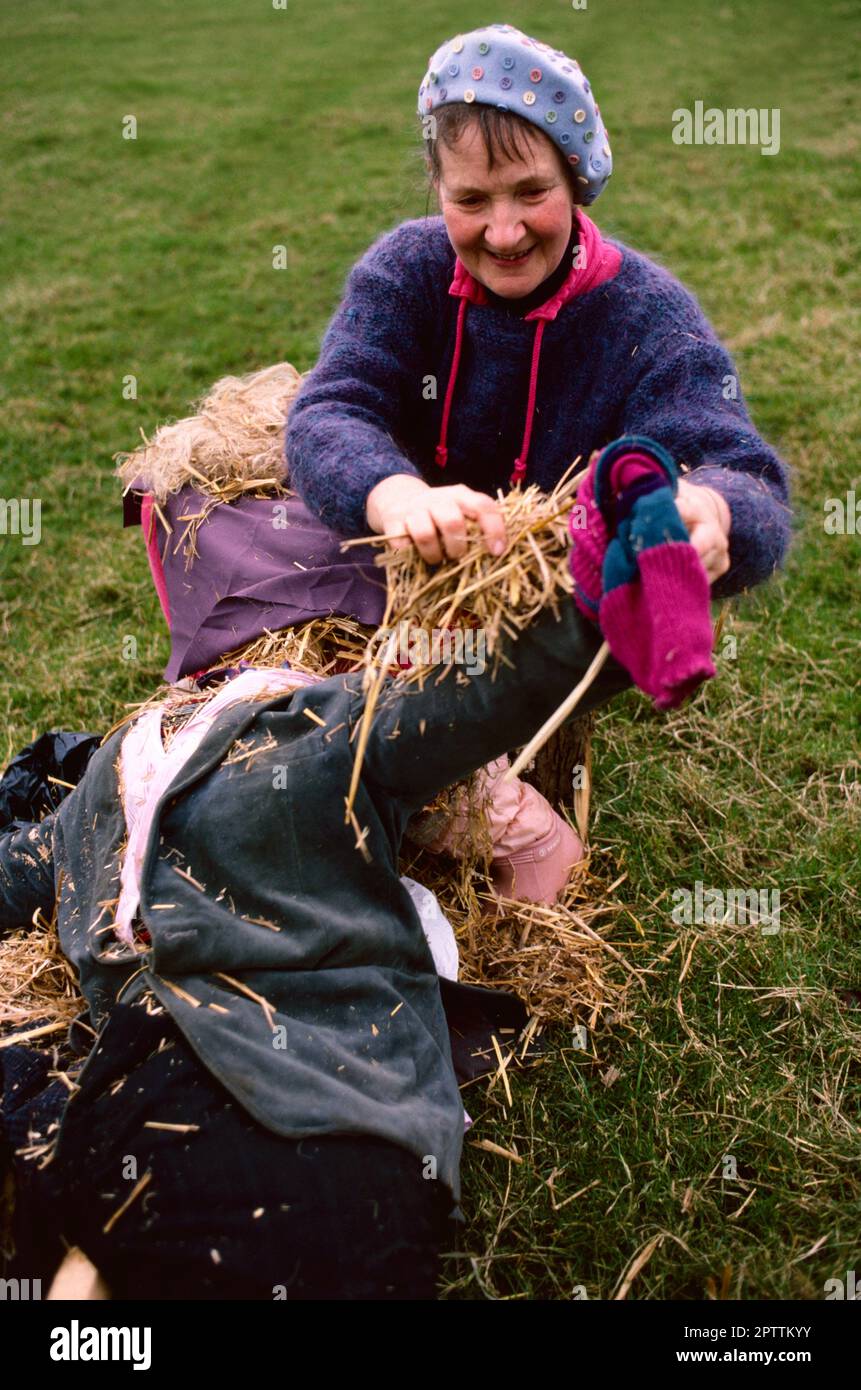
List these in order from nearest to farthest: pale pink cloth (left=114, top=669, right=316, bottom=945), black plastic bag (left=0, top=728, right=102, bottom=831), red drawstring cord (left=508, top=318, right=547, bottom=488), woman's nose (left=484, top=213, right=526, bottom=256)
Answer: pale pink cloth (left=114, top=669, right=316, bottom=945) → woman's nose (left=484, top=213, right=526, bottom=256) → red drawstring cord (left=508, top=318, right=547, bottom=488) → black plastic bag (left=0, top=728, right=102, bottom=831)

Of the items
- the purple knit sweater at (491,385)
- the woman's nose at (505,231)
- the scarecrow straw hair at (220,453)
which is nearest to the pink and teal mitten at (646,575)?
the purple knit sweater at (491,385)

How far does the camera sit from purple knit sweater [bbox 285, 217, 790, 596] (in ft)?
8.68

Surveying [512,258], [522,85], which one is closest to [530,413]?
[512,258]

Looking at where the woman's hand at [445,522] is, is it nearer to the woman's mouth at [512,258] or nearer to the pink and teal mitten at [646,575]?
the pink and teal mitten at [646,575]

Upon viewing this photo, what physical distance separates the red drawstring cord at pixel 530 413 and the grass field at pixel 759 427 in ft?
2.50

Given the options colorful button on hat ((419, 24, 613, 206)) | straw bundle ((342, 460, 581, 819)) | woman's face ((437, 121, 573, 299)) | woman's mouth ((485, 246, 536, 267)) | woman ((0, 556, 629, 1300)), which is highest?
colorful button on hat ((419, 24, 613, 206))

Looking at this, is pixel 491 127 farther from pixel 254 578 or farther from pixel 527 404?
pixel 254 578

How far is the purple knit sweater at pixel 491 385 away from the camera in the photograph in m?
2.65

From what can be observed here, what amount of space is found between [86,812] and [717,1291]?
179 centimetres

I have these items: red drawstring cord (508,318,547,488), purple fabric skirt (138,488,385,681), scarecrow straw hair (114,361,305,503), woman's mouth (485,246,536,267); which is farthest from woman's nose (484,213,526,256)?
scarecrow straw hair (114,361,305,503)

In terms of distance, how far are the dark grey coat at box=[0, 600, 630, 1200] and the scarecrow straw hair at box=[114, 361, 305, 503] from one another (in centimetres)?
113

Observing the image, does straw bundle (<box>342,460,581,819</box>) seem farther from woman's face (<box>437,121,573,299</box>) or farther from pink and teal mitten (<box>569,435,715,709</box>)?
woman's face (<box>437,121,573,299</box>)

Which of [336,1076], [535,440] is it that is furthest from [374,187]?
[336,1076]

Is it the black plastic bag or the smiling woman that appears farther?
the black plastic bag
